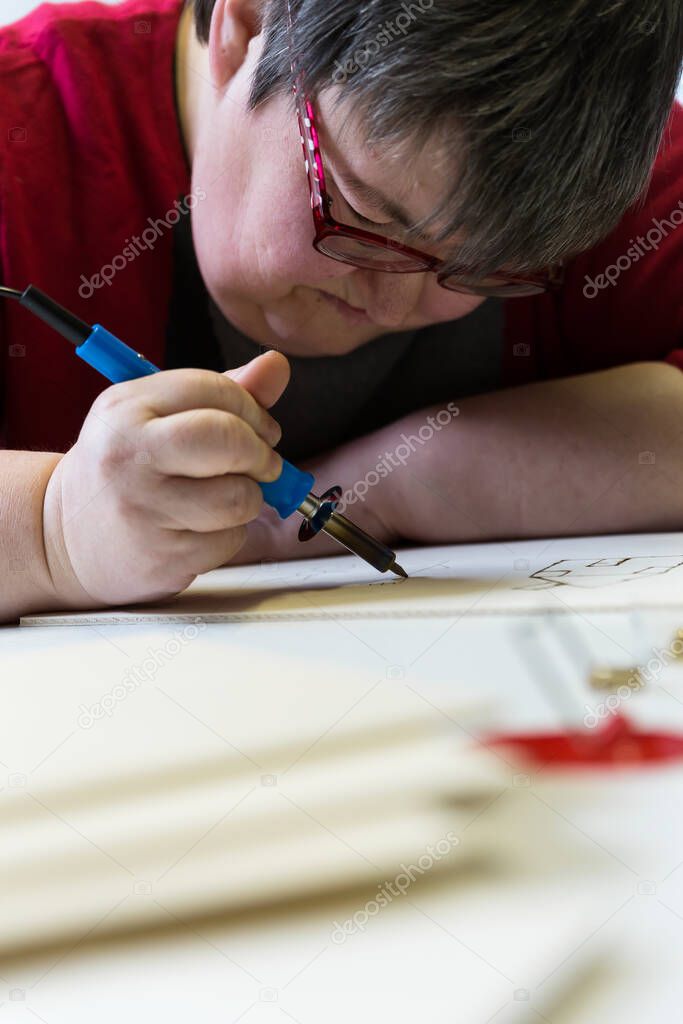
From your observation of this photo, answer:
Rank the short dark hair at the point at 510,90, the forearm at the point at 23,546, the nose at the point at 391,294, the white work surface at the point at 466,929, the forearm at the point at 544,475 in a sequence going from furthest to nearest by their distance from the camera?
the forearm at the point at 544,475
the nose at the point at 391,294
the forearm at the point at 23,546
the short dark hair at the point at 510,90
the white work surface at the point at 466,929

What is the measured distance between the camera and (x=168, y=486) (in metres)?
0.50

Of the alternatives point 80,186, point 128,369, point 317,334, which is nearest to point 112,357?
point 128,369

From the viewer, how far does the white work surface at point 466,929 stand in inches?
8.8

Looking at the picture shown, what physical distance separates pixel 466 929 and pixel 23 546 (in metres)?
0.37

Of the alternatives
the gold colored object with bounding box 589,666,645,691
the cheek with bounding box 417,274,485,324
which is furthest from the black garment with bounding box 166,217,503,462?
the gold colored object with bounding box 589,666,645,691

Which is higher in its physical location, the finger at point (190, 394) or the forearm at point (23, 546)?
the finger at point (190, 394)

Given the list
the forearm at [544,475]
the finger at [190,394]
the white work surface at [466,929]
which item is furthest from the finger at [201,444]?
the forearm at [544,475]

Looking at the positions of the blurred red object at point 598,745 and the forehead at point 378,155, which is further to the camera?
the forehead at point 378,155

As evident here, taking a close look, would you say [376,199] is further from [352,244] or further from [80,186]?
[80,186]

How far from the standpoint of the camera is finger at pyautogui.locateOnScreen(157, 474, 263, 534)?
50 centimetres

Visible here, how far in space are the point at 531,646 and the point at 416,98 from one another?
265 mm

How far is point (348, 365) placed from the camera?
2.84ft

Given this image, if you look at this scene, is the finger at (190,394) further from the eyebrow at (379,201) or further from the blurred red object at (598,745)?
the blurred red object at (598,745)

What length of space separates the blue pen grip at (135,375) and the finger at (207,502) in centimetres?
2
